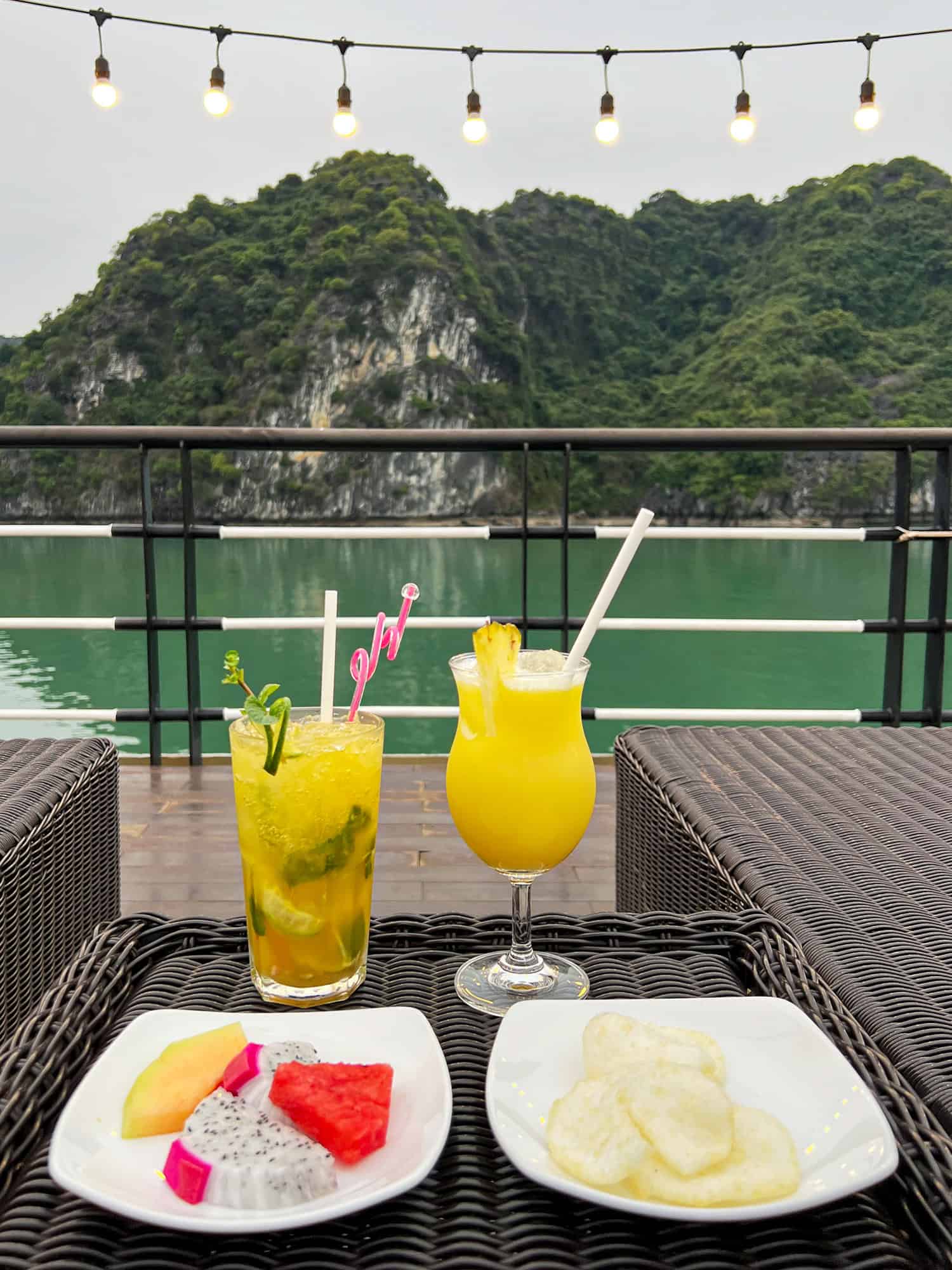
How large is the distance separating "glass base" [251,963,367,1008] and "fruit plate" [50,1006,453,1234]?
4cm

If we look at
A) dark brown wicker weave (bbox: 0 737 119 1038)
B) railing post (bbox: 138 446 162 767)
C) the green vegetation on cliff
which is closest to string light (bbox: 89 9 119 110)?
railing post (bbox: 138 446 162 767)

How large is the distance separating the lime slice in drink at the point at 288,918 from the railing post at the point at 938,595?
7.10 feet

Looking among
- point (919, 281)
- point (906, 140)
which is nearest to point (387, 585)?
point (919, 281)

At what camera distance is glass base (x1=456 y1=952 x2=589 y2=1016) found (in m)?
0.66

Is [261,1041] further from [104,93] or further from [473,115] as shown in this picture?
[473,115]

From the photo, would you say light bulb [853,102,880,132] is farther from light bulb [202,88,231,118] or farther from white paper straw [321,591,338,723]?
white paper straw [321,591,338,723]

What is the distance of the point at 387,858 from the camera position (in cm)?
195

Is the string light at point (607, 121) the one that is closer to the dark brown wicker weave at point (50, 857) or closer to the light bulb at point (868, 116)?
the light bulb at point (868, 116)

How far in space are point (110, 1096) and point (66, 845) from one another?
764 mm

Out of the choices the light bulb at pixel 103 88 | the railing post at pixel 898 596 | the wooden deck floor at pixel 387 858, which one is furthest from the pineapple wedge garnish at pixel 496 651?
the light bulb at pixel 103 88

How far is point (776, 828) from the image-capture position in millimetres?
1073

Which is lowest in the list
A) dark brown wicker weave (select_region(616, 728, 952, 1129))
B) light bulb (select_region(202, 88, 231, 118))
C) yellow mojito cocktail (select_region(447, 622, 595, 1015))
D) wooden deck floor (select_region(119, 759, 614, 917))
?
wooden deck floor (select_region(119, 759, 614, 917))

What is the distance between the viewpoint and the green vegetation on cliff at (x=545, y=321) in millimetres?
29984

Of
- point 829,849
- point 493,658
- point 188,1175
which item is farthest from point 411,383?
point 188,1175
